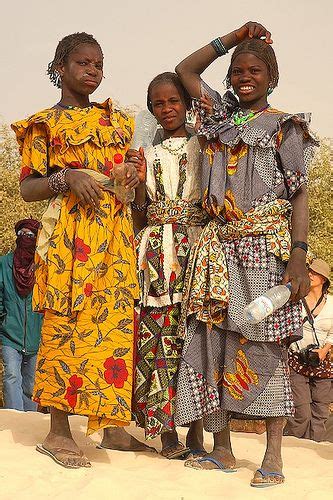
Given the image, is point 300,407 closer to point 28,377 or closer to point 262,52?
point 28,377

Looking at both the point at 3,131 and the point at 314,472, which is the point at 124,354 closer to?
the point at 314,472

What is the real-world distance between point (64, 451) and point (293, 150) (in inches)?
83.6

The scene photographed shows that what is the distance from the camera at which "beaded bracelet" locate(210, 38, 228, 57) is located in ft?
15.8

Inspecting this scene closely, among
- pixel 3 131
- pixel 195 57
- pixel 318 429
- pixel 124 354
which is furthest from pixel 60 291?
pixel 3 131

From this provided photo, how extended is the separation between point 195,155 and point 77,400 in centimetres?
162

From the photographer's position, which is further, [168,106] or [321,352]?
[321,352]

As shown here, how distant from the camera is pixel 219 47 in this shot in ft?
15.8

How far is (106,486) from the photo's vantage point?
4102 millimetres

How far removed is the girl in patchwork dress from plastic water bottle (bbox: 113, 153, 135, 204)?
180 mm

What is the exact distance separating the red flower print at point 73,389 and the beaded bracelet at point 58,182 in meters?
1.06

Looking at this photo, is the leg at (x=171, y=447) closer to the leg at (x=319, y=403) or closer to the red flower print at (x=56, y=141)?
the red flower print at (x=56, y=141)

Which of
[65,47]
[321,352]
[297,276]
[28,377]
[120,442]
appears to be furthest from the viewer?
[28,377]

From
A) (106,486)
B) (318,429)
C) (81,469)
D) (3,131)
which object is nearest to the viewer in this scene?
(106,486)

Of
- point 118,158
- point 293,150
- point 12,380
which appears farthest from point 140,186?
point 12,380
